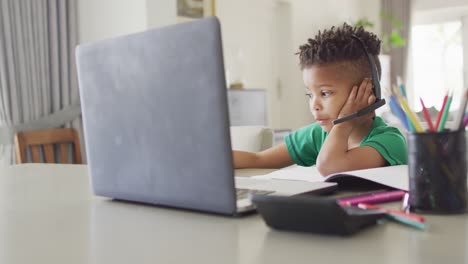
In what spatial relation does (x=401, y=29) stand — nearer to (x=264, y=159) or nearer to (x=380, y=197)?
(x=264, y=159)

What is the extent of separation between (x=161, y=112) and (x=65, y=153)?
9.29ft

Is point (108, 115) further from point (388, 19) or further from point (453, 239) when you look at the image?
point (388, 19)

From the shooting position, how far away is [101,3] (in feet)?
12.1

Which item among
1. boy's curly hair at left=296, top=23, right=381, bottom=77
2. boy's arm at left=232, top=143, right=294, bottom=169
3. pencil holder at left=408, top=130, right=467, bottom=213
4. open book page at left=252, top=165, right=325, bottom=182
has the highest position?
boy's curly hair at left=296, top=23, right=381, bottom=77

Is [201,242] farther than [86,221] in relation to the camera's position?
No

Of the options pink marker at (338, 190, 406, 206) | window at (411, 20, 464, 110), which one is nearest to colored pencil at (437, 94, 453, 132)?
pink marker at (338, 190, 406, 206)

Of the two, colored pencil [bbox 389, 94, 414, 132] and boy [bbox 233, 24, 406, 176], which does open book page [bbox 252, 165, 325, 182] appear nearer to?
boy [bbox 233, 24, 406, 176]

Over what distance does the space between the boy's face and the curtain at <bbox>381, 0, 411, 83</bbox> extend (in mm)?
6551

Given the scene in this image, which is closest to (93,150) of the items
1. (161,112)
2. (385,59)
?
(161,112)

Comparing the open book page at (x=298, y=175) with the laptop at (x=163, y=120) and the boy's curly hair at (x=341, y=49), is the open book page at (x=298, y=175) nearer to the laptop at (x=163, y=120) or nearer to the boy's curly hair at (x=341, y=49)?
the laptop at (x=163, y=120)

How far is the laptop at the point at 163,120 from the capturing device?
62cm

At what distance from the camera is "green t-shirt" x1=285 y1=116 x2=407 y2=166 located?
1085 mm

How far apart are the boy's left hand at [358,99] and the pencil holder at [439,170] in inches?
19.6

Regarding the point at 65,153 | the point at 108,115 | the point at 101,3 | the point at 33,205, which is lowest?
the point at 65,153
